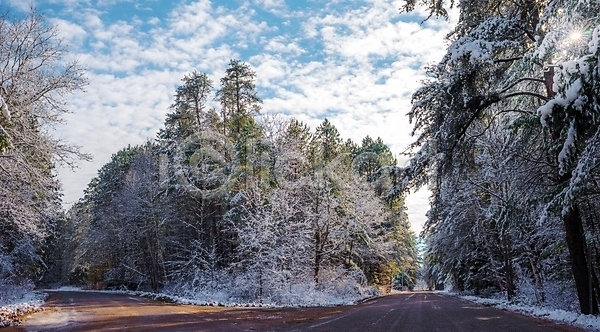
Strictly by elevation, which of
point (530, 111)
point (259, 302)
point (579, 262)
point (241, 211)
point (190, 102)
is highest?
point (190, 102)

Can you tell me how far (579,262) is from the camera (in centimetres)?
1185

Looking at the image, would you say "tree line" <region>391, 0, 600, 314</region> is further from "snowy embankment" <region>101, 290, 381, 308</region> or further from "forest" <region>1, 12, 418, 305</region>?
"snowy embankment" <region>101, 290, 381, 308</region>

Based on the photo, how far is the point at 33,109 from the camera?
14.3 m

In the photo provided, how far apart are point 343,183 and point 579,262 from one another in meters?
20.9

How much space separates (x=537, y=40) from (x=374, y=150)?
161 feet

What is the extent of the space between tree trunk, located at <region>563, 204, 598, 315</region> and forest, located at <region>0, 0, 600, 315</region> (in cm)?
4

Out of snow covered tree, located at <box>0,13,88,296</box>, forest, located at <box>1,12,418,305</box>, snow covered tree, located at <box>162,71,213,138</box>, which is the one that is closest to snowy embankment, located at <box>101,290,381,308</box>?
forest, located at <box>1,12,418,305</box>

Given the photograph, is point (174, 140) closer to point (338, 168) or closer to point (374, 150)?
point (338, 168)

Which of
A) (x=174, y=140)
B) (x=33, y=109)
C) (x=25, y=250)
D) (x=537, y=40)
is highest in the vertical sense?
(x=174, y=140)

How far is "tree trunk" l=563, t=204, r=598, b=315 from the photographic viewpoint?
1160 cm

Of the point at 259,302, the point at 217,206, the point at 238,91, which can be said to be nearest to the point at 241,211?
the point at 259,302

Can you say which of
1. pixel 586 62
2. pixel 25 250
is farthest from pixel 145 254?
pixel 586 62

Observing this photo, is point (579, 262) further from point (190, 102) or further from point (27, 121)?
point (190, 102)

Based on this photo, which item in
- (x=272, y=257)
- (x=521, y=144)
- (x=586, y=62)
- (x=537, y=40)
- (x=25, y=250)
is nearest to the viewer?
(x=586, y=62)
